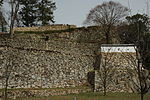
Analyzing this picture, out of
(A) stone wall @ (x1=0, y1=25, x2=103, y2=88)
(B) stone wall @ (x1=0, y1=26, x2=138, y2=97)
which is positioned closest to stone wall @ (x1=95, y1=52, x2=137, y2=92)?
(B) stone wall @ (x1=0, y1=26, x2=138, y2=97)

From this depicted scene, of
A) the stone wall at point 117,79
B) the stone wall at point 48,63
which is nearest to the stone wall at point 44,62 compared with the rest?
the stone wall at point 48,63

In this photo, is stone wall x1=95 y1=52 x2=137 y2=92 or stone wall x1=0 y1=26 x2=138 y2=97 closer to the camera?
stone wall x1=0 y1=26 x2=138 y2=97

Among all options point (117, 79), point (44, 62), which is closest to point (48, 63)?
point (44, 62)

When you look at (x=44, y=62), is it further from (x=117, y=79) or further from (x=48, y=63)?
(x=117, y=79)

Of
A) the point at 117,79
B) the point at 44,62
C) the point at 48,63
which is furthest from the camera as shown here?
the point at 117,79

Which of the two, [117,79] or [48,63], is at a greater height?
[48,63]

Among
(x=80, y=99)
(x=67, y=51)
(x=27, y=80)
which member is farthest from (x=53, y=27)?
(x=80, y=99)

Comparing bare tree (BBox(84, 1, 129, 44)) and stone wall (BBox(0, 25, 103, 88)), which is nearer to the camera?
stone wall (BBox(0, 25, 103, 88))

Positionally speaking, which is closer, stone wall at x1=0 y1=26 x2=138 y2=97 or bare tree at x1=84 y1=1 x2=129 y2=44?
stone wall at x1=0 y1=26 x2=138 y2=97

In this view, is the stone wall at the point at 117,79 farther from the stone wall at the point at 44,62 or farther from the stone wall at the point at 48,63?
the stone wall at the point at 44,62

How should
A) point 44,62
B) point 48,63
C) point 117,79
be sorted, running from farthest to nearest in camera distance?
point 117,79 → point 48,63 → point 44,62

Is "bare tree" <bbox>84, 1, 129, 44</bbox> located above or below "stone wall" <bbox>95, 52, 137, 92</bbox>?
above

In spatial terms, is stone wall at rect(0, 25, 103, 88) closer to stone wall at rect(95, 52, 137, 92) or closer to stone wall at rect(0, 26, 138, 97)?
stone wall at rect(0, 26, 138, 97)

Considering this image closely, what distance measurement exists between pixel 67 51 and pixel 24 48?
15.8ft
